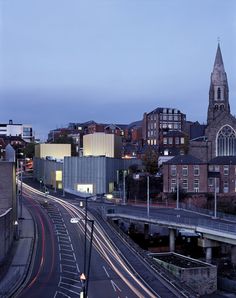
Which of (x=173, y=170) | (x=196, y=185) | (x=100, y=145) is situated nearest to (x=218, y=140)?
(x=173, y=170)

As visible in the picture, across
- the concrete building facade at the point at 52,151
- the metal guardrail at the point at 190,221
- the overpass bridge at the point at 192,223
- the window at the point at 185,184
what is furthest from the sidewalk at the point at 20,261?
the concrete building facade at the point at 52,151

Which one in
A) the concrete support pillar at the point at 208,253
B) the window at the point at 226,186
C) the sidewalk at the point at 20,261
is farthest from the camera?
the window at the point at 226,186

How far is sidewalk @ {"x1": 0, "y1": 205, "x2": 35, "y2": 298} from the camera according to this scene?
145ft

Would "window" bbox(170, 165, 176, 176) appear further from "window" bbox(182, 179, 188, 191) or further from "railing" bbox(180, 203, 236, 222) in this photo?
"railing" bbox(180, 203, 236, 222)

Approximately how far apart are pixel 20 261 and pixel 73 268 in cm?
612

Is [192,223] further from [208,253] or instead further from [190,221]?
[208,253]

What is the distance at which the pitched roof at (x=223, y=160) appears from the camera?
4398 inches

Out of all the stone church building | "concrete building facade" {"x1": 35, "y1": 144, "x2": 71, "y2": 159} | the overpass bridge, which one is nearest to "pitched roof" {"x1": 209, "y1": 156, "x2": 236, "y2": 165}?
the stone church building

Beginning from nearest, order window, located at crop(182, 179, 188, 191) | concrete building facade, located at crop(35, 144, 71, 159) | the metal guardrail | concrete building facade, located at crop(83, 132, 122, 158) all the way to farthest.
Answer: the metal guardrail < window, located at crop(182, 179, 188, 191) < concrete building facade, located at crop(83, 132, 122, 158) < concrete building facade, located at crop(35, 144, 71, 159)

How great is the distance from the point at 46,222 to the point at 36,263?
2545cm

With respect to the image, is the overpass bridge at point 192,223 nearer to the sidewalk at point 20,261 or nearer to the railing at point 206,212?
the railing at point 206,212

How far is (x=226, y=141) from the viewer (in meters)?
125

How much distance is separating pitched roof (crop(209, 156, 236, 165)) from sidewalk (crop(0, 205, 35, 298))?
45.8 metres

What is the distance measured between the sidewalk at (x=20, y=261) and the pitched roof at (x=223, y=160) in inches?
1804
